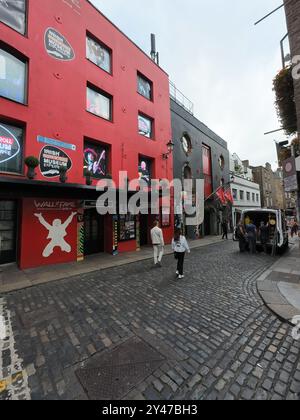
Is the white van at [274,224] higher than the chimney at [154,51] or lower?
lower

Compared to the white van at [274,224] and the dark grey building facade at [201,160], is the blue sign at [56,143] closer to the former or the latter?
the dark grey building facade at [201,160]

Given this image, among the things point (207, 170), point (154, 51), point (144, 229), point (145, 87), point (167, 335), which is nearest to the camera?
point (167, 335)

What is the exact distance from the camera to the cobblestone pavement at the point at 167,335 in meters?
2.48

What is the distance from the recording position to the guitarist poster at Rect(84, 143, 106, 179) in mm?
10711

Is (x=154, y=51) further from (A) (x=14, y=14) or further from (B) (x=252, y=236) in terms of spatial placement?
(B) (x=252, y=236)

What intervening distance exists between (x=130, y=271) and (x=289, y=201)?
57.2 metres

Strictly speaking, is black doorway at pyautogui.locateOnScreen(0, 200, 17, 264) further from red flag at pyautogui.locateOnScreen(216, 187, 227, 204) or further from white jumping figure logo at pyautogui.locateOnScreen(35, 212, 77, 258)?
red flag at pyautogui.locateOnScreen(216, 187, 227, 204)

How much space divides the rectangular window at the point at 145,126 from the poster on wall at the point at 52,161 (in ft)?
20.8

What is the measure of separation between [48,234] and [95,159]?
15.4ft

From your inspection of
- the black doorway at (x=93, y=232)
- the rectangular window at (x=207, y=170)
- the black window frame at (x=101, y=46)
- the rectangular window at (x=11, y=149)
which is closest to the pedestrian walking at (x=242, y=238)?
the black doorway at (x=93, y=232)

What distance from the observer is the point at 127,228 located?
39.5 feet

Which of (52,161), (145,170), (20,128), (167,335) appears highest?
(20,128)

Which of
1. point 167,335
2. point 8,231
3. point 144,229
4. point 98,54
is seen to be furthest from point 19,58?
point 167,335

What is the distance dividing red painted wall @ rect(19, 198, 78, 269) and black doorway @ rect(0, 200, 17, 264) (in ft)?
2.33
